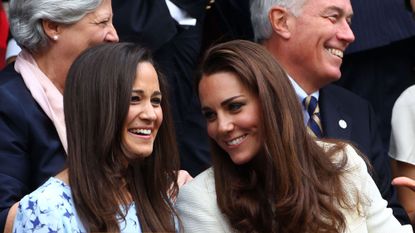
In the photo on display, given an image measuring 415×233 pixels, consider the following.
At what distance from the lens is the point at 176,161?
4.11m

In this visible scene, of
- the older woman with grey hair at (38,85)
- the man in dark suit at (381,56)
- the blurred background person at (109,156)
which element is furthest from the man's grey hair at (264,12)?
the blurred background person at (109,156)

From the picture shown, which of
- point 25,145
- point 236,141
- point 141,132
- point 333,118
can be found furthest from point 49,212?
point 333,118

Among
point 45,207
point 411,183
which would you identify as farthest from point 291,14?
point 45,207

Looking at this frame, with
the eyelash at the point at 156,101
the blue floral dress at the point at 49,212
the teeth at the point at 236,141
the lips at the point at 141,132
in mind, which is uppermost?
the eyelash at the point at 156,101

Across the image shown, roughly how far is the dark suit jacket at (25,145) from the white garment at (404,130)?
5.39 ft

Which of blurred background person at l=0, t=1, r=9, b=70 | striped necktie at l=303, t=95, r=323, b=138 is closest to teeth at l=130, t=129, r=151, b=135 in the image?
striped necktie at l=303, t=95, r=323, b=138

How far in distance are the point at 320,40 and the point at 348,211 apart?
1.30m

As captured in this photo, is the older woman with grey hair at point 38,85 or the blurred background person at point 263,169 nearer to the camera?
the blurred background person at point 263,169

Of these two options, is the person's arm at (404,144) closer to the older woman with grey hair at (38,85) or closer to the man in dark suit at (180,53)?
the man in dark suit at (180,53)

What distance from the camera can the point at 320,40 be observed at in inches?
209

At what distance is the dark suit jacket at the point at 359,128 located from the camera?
16.6 feet

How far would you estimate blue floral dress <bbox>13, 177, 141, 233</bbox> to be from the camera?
12.0 feet

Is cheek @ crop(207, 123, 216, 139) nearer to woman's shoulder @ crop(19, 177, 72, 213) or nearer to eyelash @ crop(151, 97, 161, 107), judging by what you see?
eyelash @ crop(151, 97, 161, 107)

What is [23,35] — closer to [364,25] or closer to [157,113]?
→ [157,113]
